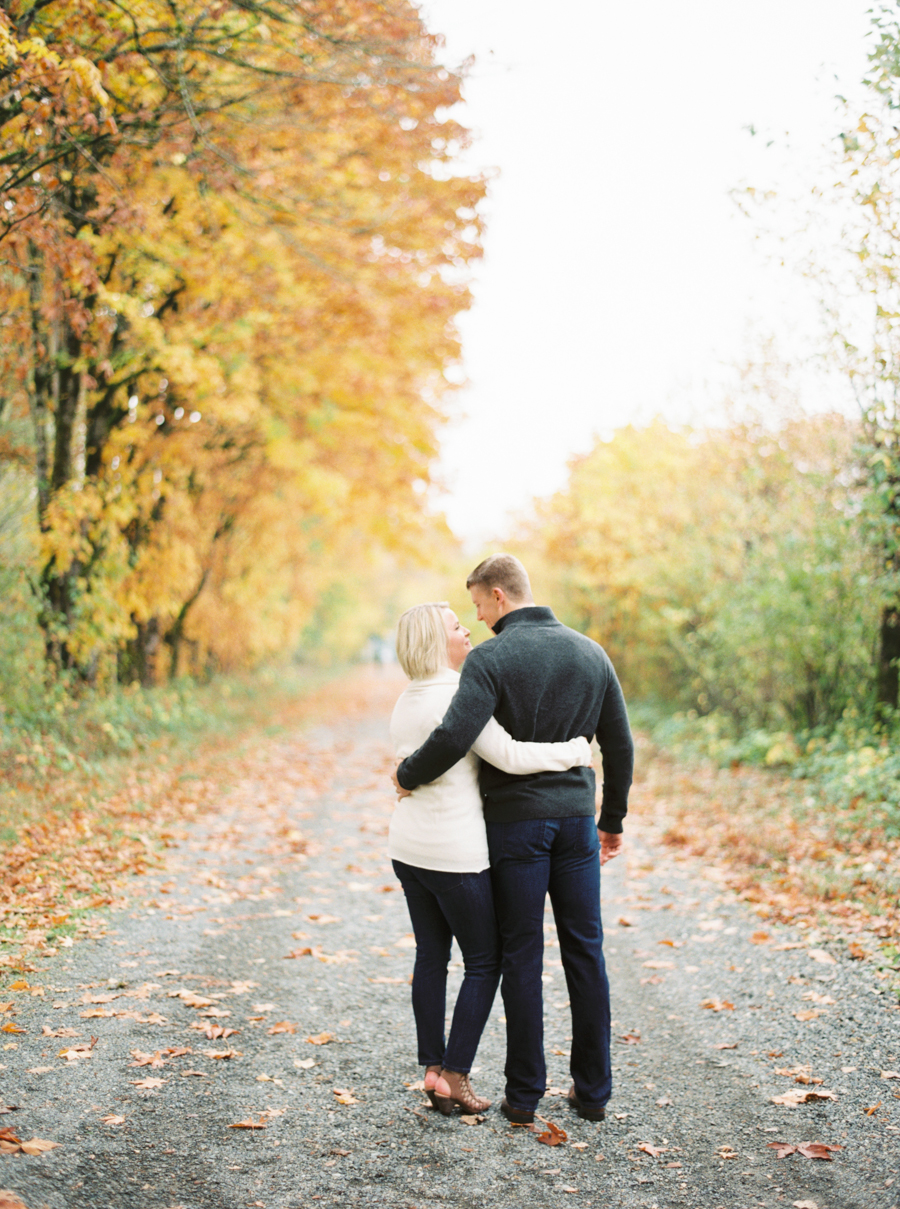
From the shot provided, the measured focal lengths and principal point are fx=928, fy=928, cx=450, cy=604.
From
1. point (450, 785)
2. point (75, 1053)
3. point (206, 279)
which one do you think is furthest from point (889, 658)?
point (75, 1053)

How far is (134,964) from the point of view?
5.06 meters

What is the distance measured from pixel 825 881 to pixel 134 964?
4.81m

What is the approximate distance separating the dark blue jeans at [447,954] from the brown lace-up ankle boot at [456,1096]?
3 centimetres

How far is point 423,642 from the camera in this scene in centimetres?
376

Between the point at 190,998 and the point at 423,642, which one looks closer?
the point at 423,642

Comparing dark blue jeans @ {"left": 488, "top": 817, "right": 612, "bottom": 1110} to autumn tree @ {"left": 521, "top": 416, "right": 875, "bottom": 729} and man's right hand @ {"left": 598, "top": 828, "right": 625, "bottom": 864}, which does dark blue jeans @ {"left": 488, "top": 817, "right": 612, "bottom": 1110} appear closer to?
man's right hand @ {"left": 598, "top": 828, "right": 625, "bottom": 864}

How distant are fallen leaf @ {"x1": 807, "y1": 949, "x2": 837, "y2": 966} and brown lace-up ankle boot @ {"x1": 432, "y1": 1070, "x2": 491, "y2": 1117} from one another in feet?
8.63

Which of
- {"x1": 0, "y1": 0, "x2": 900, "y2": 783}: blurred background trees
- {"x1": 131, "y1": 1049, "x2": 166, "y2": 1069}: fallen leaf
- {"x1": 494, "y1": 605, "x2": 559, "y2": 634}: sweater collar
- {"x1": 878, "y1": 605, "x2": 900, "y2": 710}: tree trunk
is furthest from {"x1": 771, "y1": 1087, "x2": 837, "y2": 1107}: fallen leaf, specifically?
{"x1": 878, "y1": 605, "x2": 900, "y2": 710}: tree trunk

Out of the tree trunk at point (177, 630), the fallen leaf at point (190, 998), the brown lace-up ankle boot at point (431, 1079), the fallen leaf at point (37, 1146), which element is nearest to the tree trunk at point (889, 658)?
the brown lace-up ankle boot at point (431, 1079)

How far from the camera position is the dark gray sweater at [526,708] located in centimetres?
352

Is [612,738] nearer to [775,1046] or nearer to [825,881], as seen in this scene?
[775,1046]

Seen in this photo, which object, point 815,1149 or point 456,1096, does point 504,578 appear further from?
point 815,1149

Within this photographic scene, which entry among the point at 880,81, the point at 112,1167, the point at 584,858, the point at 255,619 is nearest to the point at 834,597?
the point at 880,81

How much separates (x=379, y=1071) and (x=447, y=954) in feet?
2.37
